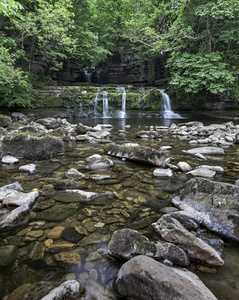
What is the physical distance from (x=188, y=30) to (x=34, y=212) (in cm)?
1557

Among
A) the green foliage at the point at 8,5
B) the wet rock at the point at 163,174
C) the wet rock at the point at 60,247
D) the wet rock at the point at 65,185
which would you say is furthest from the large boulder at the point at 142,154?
the green foliage at the point at 8,5

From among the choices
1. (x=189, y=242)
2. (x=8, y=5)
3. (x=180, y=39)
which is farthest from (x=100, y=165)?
(x=180, y=39)

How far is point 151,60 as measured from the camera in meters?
23.8

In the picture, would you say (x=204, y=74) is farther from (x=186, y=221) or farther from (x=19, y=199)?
(x=19, y=199)

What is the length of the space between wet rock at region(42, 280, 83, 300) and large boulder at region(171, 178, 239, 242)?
4.47 ft

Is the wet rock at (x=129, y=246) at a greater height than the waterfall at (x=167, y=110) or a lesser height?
lesser

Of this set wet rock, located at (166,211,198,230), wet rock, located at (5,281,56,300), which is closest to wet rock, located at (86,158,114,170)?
wet rock, located at (166,211,198,230)

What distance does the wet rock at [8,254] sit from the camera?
141cm

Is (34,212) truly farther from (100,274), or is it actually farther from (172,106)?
(172,106)

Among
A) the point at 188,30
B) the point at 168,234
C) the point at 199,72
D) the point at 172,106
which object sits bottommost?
the point at 168,234

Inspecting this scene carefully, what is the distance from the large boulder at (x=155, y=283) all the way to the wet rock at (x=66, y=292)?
26cm

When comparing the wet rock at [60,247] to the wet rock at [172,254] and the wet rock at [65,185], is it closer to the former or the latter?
the wet rock at [172,254]

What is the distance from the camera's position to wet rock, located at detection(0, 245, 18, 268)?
1415 millimetres

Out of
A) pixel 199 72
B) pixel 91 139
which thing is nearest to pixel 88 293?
pixel 91 139
